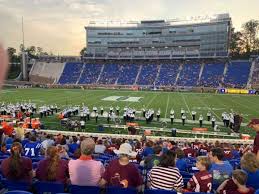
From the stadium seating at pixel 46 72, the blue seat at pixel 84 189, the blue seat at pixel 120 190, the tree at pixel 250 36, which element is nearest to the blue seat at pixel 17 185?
the blue seat at pixel 84 189

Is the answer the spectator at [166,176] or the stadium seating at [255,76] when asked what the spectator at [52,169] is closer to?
the spectator at [166,176]

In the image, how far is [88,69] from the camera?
8394 centimetres

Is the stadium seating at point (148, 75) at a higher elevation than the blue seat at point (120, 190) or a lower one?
higher

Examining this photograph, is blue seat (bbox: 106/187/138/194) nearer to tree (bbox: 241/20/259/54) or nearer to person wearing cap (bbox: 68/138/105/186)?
person wearing cap (bbox: 68/138/105/186)

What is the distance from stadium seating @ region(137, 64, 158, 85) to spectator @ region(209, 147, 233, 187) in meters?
67.0

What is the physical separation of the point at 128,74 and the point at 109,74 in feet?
15.4

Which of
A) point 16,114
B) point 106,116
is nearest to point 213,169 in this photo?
point 106,116

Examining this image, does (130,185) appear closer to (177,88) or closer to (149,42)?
(177,88)

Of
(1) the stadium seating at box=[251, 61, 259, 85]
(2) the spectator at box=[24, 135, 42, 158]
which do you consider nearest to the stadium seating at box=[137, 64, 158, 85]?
(1) the stadium seating at box=[251, 61, 259, 85]

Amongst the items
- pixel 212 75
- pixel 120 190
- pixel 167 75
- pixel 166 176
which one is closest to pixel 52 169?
pixel 120 190

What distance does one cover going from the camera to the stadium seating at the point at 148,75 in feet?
240

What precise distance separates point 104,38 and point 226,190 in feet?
300

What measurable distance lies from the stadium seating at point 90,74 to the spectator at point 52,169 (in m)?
72.7

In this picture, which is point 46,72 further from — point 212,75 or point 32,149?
point 32,149
